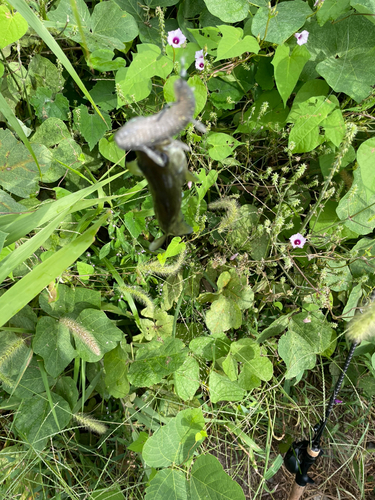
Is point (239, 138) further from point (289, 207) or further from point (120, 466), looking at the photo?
point (120, 466)

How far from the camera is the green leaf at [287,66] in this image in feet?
4.50

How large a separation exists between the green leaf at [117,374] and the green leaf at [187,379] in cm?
23

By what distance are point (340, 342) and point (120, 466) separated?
4.30ft

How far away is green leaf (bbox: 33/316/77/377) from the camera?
1.50 meters

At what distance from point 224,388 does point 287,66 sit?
141 cm

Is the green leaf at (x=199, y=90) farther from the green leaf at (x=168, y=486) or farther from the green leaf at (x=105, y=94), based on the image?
the green leaf at (x=168, y=486)

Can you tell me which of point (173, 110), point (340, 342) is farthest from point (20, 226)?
point (340, 342)

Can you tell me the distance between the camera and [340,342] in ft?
5.94

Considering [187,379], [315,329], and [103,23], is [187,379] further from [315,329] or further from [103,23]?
[103,23]

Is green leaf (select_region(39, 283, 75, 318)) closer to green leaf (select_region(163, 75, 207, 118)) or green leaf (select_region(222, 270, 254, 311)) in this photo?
green leaf (select_region(222, 270, 254, 311))

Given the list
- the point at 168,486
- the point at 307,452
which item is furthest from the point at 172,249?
the point at 307,452

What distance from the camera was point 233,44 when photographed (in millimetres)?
1314

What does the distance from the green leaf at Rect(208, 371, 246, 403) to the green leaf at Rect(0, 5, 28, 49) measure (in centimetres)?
161

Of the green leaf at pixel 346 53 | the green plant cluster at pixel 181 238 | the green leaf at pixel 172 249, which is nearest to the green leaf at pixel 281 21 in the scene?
the green plant cluster at pixel 181 238
